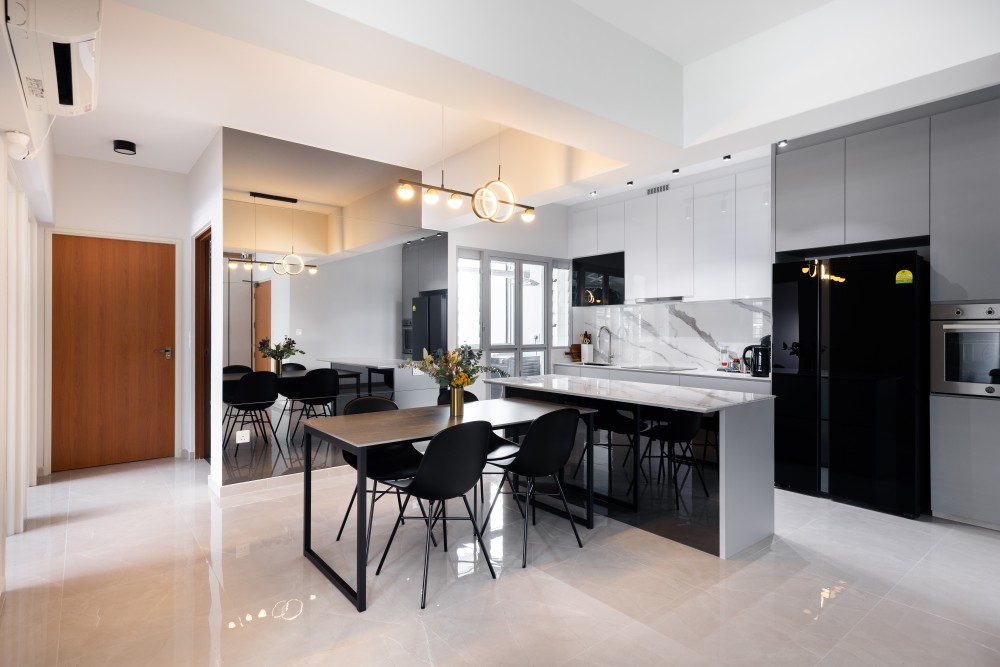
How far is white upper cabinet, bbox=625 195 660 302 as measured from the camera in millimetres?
6062

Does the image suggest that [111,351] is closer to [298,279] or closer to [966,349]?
[298,279]

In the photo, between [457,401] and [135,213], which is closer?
[457,401]

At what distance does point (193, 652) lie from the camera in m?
2.16

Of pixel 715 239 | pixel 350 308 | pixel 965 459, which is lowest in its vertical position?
pixel 965 459

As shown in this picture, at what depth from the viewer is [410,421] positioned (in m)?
3.15

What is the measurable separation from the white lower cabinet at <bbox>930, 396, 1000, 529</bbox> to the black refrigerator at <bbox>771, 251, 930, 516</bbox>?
0.26 ft

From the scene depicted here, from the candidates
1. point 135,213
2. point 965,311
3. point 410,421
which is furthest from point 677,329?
point 135,213

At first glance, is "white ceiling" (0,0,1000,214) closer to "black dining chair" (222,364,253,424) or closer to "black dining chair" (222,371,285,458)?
"black dining chair" (222,364,253,424)

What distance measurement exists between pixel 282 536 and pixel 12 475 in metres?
1.87

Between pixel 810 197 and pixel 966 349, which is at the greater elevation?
pixel 810 197

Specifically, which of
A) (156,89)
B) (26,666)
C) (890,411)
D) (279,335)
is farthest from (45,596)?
(890,411)

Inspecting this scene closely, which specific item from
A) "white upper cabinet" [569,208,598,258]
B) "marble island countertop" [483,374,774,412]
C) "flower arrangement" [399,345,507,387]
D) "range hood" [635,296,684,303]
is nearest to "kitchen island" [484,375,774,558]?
"marble island countertop" [483,374,774,412]

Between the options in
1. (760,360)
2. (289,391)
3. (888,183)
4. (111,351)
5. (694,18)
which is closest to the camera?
(694,18)

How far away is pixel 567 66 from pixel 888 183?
2806mm
